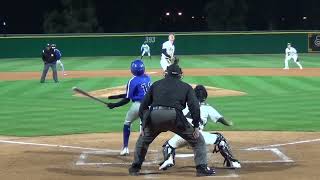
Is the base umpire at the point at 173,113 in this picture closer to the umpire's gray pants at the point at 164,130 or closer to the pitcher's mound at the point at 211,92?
the umpire's gray pants at the point at 164,130

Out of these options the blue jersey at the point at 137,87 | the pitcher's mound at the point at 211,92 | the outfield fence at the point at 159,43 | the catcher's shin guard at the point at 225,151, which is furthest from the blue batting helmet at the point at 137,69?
the outfield fence at the point at 159,43

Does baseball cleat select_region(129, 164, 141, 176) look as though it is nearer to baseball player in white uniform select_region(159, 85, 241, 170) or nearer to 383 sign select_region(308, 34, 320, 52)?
baseball player in white uniform select_region(159, 85, 241, 170)

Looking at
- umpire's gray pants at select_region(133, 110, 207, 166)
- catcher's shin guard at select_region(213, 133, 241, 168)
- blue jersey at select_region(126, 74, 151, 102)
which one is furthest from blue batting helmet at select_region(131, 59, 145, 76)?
catcher's shin guard at select_region(213, 133, 241, 168)

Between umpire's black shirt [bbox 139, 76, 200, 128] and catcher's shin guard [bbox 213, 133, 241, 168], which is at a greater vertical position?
umpire's black shirt [bbox 139, 76, 200, 128]

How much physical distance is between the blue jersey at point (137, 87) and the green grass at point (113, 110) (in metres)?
4.14

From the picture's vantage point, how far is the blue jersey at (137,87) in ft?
A: 34.4

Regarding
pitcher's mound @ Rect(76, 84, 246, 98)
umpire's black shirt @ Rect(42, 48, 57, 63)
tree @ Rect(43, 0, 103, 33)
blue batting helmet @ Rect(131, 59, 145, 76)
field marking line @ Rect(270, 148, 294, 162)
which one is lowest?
pitcher's mound @ Rect(76, 84, 246, 98)

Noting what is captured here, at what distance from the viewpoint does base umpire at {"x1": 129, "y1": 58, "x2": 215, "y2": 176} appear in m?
8.79

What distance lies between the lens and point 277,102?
2000cm

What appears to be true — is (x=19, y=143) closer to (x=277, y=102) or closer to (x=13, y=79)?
(x=277, y=102)

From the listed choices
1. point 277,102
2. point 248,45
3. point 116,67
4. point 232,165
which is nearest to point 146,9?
point 248,45

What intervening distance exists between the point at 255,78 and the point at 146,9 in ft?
149

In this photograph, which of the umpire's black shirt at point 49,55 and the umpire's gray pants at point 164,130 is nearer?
the umpire's gray pants at point 164,130

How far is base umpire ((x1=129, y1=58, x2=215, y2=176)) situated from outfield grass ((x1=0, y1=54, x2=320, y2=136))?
5657 mm
